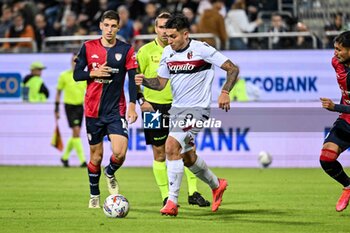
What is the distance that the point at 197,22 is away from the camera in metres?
24.3

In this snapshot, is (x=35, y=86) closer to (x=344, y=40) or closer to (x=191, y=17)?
(x=191, y=17)

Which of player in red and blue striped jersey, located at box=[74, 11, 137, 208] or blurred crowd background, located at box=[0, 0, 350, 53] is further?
blurred crowd background, located at box=[0, 0, 350, 53]

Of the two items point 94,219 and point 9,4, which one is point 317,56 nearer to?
point 9,4

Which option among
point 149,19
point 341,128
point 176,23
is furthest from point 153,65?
point 149,19

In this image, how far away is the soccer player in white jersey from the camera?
11773 mm

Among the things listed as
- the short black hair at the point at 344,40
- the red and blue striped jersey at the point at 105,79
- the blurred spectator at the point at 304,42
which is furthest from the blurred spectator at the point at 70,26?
the short black hair at the point at 344,40

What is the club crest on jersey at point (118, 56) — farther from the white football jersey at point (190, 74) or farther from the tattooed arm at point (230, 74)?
the tattooed arm at point (230, 74)

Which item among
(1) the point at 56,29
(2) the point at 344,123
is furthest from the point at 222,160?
(2) the point at 344,123

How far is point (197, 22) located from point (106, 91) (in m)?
11.9

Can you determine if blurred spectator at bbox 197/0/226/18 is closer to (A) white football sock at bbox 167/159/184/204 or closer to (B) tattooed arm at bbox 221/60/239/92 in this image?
(B) tattooed arm at bbox 221/60/239/92

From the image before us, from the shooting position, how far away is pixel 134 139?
21875 millimetres

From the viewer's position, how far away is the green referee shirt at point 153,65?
44.3 ft

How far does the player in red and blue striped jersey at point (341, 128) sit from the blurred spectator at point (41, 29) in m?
13.8

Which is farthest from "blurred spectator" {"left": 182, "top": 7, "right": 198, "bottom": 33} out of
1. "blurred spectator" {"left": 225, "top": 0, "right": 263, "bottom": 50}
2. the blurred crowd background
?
"blurred spectator" {"left": 225, "top": 0, "right": 263, "bottom": 50}
